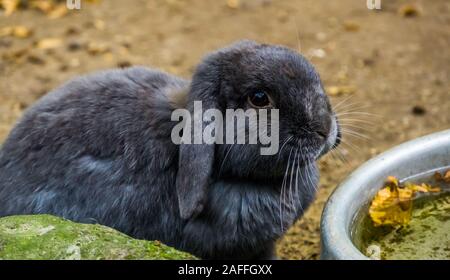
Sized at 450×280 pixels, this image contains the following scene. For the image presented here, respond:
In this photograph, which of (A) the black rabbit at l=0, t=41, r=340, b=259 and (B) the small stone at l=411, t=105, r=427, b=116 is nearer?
(A) the black rabbit at l=0, t=41, r=340, b=259

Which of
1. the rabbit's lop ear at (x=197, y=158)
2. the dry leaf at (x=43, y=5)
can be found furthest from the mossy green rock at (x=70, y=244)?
the dry leaf at (x=43, y=5)

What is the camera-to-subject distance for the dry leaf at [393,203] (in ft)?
12.4

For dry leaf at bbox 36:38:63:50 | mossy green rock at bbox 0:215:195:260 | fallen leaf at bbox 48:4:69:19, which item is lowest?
mossy green rock at bbox 0:215:195:260

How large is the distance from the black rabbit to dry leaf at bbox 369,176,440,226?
1.19 feet

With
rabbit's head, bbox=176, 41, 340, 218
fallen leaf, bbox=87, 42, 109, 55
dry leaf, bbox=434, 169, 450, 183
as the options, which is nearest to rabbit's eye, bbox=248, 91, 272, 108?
rabbit's head, bbox=176, 41, 340, 218

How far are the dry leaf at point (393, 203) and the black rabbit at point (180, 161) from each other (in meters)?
0.36

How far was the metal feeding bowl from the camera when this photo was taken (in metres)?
3.31

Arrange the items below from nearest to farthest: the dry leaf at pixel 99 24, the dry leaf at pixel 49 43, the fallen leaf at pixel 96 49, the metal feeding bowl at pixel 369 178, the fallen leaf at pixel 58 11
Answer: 1. the metal feeding bowl at pixel 369 178
2. the fallen leaf at pixel 96 49
3. the dry leaf at pixel 49 43
4. the dry leaf at pixel 99 24
5. the fallen leaf at pixel 58 11

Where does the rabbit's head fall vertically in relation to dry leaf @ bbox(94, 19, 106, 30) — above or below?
below

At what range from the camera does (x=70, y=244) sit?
10.6ft

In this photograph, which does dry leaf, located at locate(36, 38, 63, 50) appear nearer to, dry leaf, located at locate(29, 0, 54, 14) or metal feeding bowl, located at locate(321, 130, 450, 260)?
dry leaf, located at locate(29, 0, 54, 14)

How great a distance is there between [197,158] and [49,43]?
160 inches

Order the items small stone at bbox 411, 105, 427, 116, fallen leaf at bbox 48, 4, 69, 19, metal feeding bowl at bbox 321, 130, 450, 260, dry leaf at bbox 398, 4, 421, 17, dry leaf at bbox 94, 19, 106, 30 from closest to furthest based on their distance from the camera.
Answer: metal feeding bowl at bbox 321, 130, 450, 260 < small stone at bbox 411, 105, 427, 116 < dry leaf at bbox 398, 4, 421, 17 < dry leaf at bbox 94, 19, 106, 30 < fallen leaf at bbox 48, 4, 69, 19

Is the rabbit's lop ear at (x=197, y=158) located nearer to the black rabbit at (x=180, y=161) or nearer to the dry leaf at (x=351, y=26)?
the black rabbit at (x=180, y=161)
